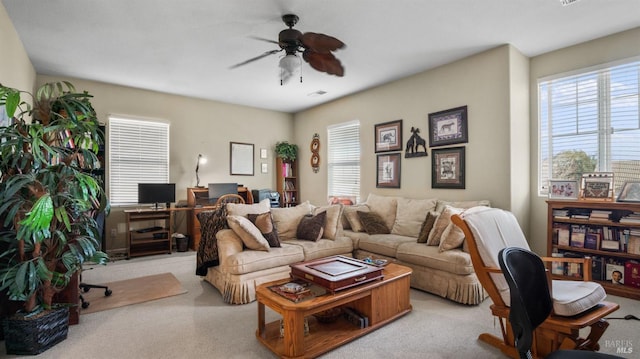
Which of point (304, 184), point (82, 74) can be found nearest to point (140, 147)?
point (82, 74)

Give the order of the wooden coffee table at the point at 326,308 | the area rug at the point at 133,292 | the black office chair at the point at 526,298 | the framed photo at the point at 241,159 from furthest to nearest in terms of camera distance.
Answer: the framed photo at the point at 241,159
the area rug at the point at 133,292
the wooden coffee table at the point at 326,308
the black office chair at the point at 526,298

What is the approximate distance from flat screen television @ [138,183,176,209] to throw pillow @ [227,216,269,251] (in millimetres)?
2589

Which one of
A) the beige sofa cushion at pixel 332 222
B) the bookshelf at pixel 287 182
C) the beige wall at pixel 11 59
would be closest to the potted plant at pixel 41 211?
the beige wall at pixel 11 59

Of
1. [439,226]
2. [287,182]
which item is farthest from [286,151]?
[439,226]

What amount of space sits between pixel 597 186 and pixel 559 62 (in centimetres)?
156

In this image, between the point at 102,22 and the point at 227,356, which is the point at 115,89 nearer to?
the point at 102,22

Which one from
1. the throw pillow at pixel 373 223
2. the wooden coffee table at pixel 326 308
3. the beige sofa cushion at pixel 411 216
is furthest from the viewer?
the throw pillow at pixel 373 223

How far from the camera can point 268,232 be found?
11.6ft

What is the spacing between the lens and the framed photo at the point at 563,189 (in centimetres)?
354

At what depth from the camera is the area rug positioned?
3.11 metres

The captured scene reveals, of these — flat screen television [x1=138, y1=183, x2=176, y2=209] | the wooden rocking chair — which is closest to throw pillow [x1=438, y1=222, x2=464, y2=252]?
the wooden rocking chair

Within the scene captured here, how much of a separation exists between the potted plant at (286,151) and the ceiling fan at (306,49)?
3.71m

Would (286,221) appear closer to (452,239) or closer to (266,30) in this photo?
(452,239)

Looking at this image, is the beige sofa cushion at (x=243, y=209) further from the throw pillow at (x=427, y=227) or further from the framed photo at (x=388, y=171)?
the framed photo at (x=388, y=171)
